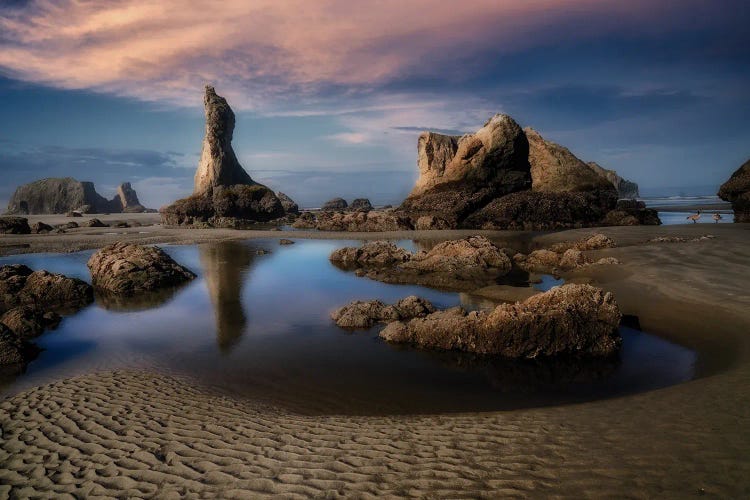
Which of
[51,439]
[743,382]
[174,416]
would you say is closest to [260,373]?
[174,416]

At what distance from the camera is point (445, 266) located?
73.8ft

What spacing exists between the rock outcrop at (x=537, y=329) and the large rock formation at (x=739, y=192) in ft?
130

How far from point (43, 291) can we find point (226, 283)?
7459mm

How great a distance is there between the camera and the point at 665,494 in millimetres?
5023

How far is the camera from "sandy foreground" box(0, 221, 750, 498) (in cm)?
550

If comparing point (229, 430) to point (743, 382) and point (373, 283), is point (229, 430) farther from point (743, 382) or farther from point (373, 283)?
point (373, 283)

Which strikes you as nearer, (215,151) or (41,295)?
(41,295)

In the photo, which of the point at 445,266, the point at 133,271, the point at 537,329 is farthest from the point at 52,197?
the point at 537,329

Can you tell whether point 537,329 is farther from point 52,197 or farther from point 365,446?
point 52,197

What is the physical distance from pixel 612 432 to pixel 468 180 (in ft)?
172

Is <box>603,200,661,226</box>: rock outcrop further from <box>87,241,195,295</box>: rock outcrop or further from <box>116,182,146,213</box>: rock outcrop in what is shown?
<box>116,182,146,213</box>: rock outcrop

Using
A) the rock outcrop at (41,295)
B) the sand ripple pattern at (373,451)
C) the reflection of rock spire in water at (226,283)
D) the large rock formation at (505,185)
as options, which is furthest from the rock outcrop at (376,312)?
the large rock formation at (505,185)

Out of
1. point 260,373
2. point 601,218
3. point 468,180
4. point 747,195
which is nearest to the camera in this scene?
point 260,373

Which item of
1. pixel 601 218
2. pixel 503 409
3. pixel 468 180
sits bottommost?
pixel 503 409
